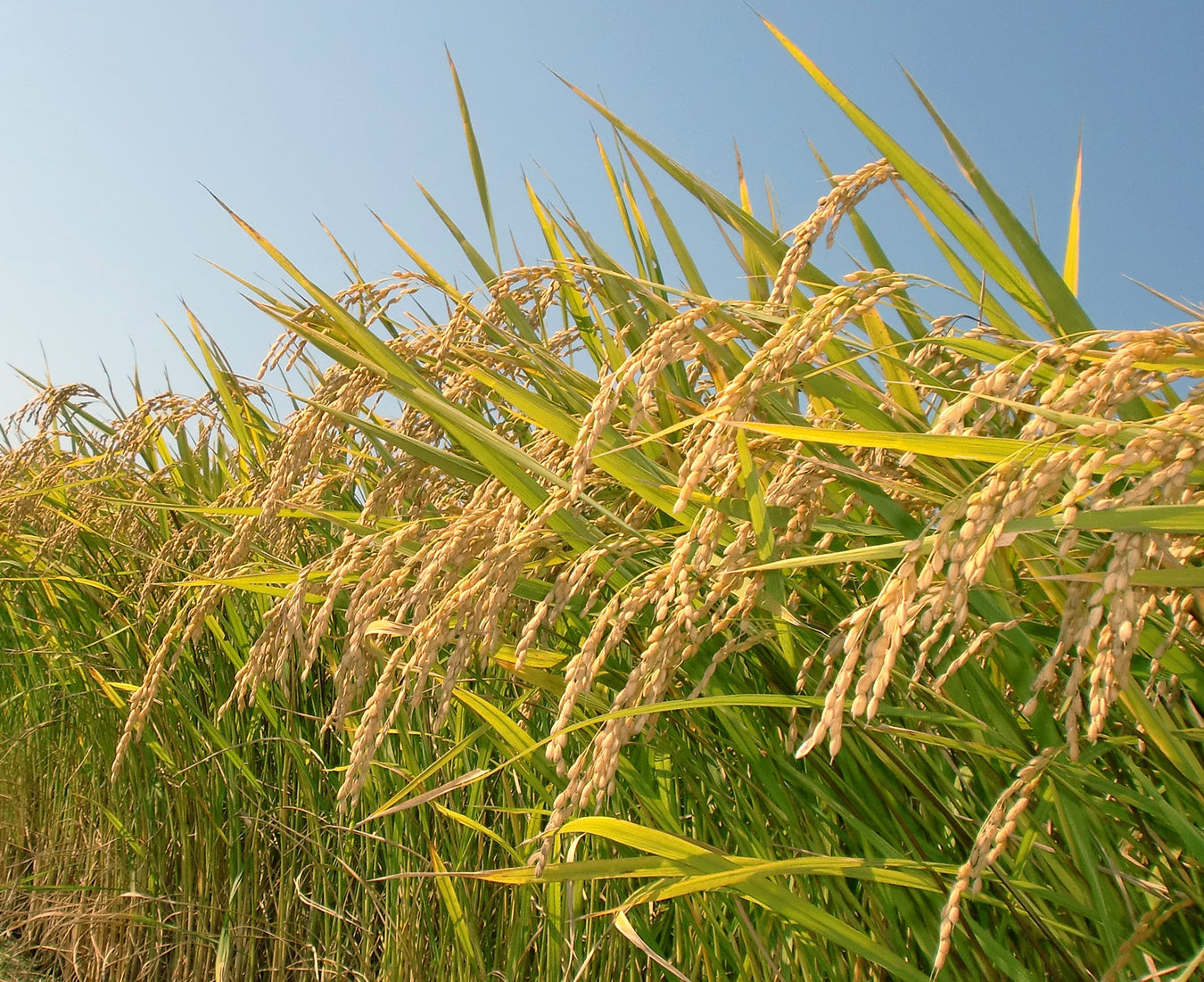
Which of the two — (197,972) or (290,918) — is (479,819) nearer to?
(290,918)

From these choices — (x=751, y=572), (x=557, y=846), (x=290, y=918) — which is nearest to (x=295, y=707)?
(x=290, y=918)

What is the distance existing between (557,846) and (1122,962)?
951 mm

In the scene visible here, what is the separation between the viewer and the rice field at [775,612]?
83 cm

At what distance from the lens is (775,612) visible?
1.07m

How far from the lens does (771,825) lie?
52.7 inches

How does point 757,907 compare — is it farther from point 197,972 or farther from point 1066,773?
point 197,972

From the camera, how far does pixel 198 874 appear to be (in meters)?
2.80

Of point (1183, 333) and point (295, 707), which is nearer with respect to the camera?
point (1183, 333)

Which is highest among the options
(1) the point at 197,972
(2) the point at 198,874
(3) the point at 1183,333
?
(3) the point at 1183,333

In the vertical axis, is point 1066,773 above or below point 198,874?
above

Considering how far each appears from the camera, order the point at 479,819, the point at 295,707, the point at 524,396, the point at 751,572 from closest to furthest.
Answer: the point at 751,572, the point at 524,396, the point at 479,819, the point at 295,707

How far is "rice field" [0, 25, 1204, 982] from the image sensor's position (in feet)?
2.72

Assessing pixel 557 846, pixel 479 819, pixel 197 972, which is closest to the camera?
pixel 557 846

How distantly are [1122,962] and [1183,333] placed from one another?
24.4 inches
